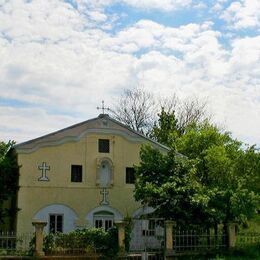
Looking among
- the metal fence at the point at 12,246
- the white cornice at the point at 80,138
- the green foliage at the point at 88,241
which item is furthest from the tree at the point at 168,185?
the metal fence at the point at 12,246

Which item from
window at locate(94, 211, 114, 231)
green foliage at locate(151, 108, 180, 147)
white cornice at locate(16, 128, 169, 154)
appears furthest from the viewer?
green foliage at locate(151, 108, 180, 147)

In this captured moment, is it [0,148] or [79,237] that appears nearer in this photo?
[79,237]

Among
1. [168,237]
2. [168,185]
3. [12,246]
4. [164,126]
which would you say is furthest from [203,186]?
[164,126]

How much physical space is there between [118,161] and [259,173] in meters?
7.65

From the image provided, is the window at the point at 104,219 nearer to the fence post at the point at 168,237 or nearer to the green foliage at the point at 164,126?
the fence post at the point at 168,237

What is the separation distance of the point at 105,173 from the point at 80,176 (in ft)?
4.82

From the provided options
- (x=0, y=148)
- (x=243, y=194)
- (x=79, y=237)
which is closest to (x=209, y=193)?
(x=243, y=194)

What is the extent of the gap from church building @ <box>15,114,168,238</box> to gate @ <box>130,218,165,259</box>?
3.57 m

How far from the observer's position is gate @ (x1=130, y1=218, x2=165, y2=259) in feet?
70.9

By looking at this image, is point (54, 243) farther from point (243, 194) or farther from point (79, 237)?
point (243, 194)

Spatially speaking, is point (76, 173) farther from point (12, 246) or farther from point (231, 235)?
point (231, 235)

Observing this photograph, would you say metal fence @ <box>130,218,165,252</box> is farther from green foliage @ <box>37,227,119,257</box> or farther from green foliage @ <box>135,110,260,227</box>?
green foliage @ <box>37,227,119,257</box>

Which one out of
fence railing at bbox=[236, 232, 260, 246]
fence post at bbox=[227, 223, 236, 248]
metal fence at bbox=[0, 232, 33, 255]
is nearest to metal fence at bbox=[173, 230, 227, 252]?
fence post at bbox=[227, 223, 236, 248]

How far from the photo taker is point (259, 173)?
2516 centimetres
